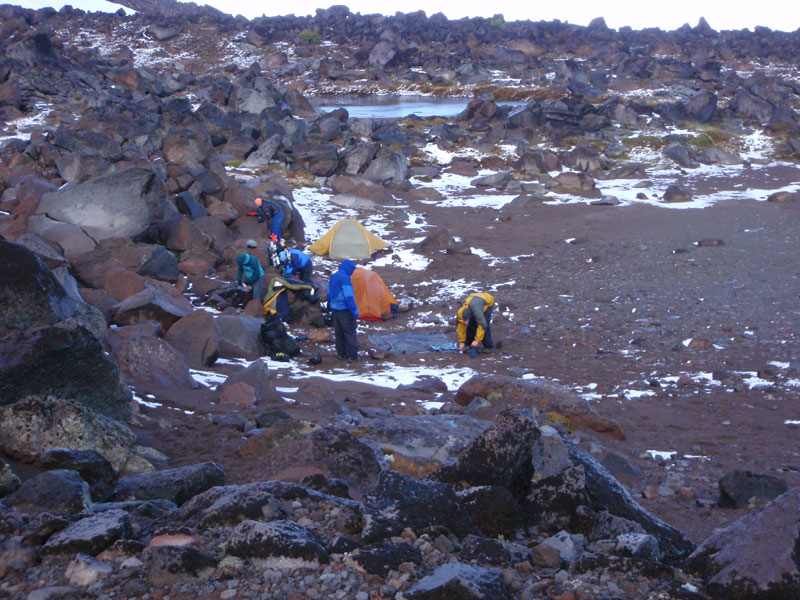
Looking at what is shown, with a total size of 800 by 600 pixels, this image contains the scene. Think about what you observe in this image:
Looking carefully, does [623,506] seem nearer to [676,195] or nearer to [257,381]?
[257,381]

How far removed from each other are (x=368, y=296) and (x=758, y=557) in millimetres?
9705

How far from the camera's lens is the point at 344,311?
10297mm

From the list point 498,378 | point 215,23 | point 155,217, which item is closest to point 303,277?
point 155,217

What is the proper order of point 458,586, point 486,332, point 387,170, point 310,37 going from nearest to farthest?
point 458,586 < point 486,332 < point 387,170 < point 310,37

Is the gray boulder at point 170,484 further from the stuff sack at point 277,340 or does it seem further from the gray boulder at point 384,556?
the stuff sack at point 277,340

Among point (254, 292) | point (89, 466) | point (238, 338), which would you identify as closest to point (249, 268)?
point (254, 292)

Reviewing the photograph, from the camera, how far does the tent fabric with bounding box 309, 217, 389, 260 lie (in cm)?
1625

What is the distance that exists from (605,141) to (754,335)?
2075 centimetres

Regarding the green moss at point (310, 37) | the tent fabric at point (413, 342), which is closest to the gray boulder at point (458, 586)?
the tent fabric at point (413, 342)

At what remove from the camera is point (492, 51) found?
63.6 metres

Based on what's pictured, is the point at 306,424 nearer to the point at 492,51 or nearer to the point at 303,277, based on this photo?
the point at 303,277

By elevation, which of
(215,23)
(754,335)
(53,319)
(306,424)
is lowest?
(754,335)

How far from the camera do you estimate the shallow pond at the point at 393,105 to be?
40844 mm

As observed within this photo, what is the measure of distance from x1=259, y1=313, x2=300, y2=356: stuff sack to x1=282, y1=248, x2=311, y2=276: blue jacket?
8.35 ft
